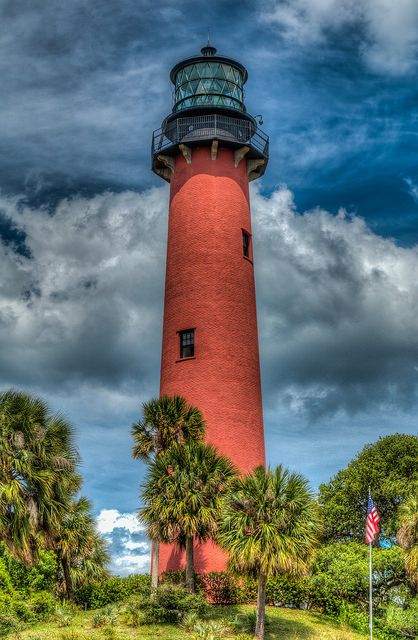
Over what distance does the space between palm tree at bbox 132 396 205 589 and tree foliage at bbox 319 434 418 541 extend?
1466cm

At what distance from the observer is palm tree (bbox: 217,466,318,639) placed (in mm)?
25641

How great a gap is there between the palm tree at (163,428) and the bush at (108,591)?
7.74 ft

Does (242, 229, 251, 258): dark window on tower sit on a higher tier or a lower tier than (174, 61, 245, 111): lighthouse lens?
lower

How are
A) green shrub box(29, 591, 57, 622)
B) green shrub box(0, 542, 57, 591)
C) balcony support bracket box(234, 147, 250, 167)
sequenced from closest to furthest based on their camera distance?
green shrub box(29, 591, 57, 622) → green shrub box(0, 542, 57, 591) → balcony support bracket box(234, 147, 250, 167)

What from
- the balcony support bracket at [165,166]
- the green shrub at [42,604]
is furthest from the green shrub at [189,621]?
the balcony support bracket at [165,166]

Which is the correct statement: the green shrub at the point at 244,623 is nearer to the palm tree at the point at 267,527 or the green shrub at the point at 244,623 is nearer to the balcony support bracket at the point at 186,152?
the palm tree at the point at 267,527

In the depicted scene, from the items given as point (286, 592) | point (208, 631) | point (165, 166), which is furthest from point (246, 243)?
point (208, 631)

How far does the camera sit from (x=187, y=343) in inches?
1388

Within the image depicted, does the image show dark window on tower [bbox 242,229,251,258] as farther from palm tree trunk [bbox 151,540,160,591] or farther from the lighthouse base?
palm tree trunk [bbox 151,540,160,591]

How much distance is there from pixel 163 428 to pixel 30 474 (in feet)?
24.4

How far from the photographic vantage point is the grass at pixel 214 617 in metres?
25.4

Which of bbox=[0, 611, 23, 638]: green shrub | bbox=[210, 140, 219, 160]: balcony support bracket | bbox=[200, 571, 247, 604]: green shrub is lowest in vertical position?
bbox=[0, 611, 23, 638]: green shrub

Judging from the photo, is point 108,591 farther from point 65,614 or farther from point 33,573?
point 65,614

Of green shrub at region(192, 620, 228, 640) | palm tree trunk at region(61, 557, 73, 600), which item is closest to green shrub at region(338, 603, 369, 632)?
green shrub at region(192, 620, 228, 640)
